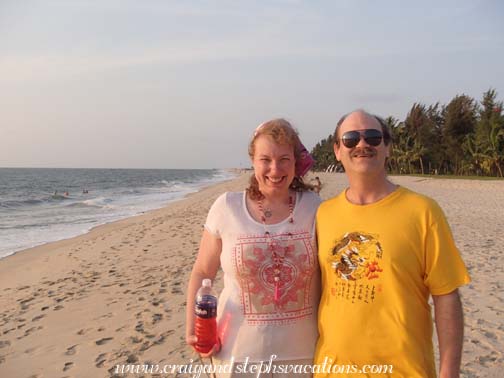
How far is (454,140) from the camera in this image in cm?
5356

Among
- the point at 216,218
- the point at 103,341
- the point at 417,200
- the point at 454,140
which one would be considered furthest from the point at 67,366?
the point at 454,140

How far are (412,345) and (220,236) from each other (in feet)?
3.60

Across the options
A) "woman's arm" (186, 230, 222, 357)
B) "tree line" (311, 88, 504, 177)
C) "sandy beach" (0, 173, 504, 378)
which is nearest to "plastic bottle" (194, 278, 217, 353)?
"woman's arm" (186, 230, 222, 357)

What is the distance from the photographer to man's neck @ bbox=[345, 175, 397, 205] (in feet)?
7.00

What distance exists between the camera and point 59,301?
23.5 ft

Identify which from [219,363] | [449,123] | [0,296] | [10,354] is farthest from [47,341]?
[449,123]

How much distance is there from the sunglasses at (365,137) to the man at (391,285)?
0.56ft

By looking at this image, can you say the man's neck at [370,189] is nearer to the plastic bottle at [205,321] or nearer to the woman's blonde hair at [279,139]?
the woman's blonde hair at [279,139]

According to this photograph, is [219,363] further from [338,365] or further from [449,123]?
[449,123]

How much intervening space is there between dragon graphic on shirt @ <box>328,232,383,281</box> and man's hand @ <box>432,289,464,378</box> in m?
0.32

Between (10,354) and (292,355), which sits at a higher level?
(292,355)

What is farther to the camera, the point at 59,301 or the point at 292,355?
the point at 59,301

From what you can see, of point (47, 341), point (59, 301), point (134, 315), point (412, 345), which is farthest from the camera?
point (59, 301)

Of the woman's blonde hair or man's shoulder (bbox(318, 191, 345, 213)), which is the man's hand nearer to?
man's shoulder (bbox(318, 191, 345, 213))
